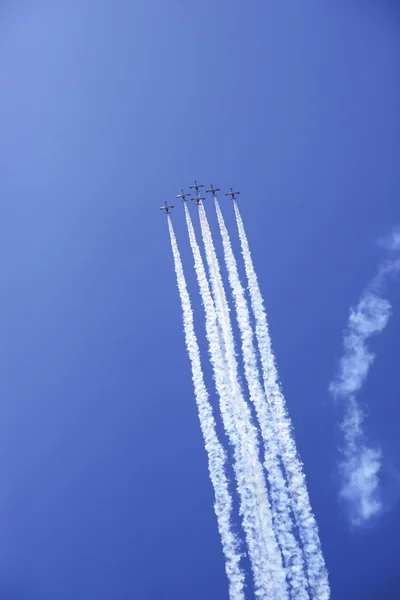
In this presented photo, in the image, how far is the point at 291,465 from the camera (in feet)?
61.4

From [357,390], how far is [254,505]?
5.66 metres

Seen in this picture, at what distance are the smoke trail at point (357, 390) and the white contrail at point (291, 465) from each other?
7.58 ft

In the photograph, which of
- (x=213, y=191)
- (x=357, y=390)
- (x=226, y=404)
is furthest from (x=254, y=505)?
(x=213, y=191)

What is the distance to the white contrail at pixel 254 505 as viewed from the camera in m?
17.7

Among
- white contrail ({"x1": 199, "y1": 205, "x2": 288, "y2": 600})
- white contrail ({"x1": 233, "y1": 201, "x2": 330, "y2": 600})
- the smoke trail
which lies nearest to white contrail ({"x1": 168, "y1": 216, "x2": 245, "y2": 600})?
white contrail ({"x1": 199, "y1": 205, "x2": 288, "y2": 600})

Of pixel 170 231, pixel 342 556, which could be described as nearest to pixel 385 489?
pixel 342 556

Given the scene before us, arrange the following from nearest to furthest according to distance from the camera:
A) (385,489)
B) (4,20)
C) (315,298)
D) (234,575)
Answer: (234,575), (385,489), (315,298), (4,20)

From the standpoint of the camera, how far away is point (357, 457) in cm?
2075

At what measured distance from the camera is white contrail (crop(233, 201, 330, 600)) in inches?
712

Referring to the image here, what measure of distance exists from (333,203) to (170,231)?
603 centimetres

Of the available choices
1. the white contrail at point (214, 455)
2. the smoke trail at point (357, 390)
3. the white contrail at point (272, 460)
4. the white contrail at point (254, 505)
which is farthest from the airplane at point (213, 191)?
the smoke trail at point (357, 390)

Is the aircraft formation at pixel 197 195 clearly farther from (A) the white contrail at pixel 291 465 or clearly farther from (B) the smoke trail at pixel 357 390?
(B) the smoke trail at pixel 357 390

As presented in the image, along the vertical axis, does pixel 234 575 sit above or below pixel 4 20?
below

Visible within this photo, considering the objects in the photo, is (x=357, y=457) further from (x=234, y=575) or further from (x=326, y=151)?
(x=326, y=151)
